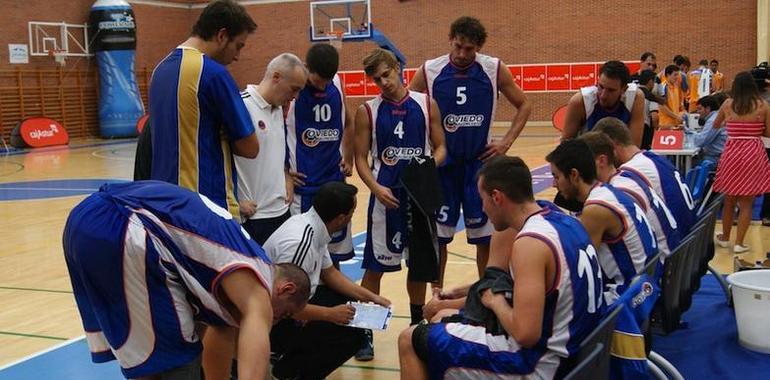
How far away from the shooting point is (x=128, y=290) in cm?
229

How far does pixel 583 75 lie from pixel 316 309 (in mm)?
21166

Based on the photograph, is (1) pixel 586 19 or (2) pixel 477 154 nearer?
(2) pixel 477 154

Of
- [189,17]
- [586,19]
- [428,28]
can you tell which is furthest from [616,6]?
[189,17]

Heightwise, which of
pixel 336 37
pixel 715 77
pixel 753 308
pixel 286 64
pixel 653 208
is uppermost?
pixel 336 37

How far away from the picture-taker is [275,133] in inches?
167

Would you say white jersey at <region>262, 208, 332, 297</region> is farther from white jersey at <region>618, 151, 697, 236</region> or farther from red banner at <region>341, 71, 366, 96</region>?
red banner at <region>341, 71, 366, 96</region>

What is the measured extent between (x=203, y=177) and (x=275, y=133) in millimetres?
879

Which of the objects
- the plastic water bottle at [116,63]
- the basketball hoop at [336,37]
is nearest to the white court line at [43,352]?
the basketball hoop at [336,37]

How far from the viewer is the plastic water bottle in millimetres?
23453

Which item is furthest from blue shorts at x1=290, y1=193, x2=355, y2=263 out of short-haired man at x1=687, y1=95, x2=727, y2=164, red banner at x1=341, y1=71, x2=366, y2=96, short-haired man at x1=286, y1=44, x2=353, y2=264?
red banner at x1=341, y1=71, x2=366, y2=96

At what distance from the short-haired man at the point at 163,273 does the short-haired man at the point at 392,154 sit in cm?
248

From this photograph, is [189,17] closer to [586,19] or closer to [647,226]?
[586,19]

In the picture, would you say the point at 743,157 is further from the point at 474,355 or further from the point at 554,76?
the point at 554,76

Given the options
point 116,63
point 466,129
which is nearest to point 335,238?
point 466,129
